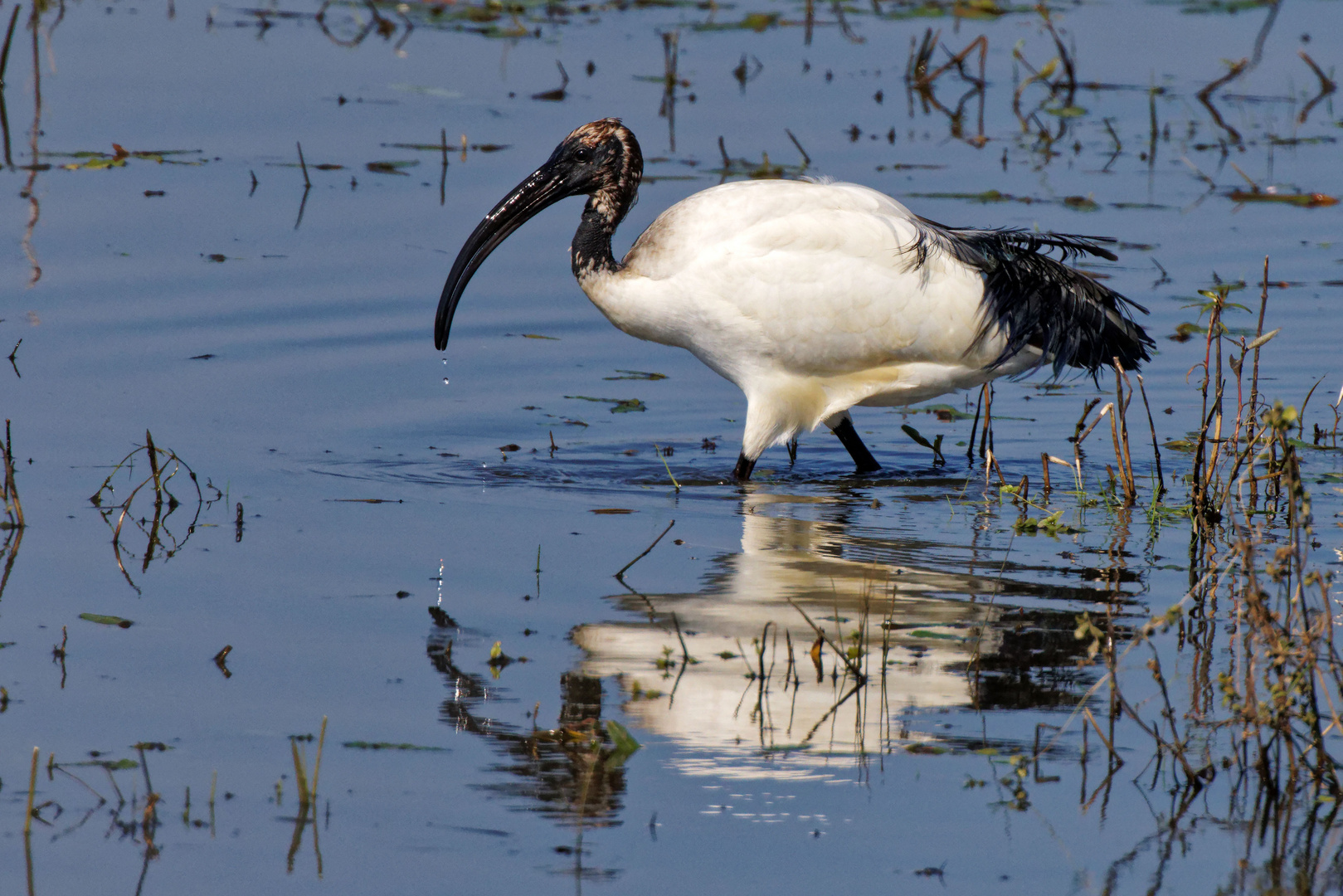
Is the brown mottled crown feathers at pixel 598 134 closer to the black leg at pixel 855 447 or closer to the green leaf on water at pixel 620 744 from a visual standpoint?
the black leg at pixel 855 447

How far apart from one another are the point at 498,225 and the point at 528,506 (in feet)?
4.54

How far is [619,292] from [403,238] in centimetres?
344

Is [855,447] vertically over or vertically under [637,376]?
under

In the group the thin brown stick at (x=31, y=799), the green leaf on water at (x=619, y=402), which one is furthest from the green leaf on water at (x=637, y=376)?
the thin brown stick at (x=31, y=799)

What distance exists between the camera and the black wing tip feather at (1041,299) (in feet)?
23.1

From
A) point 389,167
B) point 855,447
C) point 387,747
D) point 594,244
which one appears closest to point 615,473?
point 594,244

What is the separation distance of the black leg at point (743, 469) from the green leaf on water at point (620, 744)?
2.97 metres

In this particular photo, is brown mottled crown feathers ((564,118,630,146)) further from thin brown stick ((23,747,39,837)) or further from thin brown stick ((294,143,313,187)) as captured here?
thin brown stick ((23,747,39,837))

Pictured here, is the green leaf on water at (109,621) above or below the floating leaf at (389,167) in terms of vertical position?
below

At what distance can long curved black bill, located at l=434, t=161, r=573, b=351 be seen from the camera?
24.3 ft

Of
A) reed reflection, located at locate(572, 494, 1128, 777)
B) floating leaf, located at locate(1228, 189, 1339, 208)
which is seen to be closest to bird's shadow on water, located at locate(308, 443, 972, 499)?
reed reflection, located at locate(572, 494, 1128, 777)

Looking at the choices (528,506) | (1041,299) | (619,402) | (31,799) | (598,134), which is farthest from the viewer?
(619,402)

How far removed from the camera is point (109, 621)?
5109 mm

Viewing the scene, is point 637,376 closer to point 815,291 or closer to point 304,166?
point 815,291
